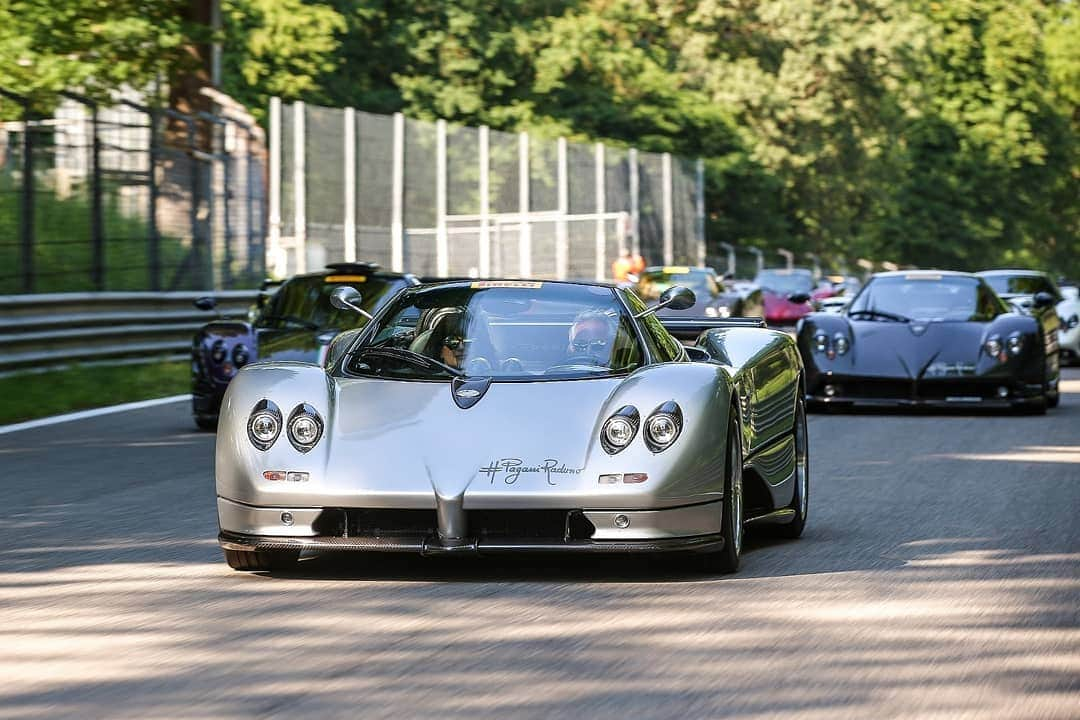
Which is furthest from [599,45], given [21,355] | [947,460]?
[947,460]

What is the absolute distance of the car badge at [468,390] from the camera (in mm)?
7555

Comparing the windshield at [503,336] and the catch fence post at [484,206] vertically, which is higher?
the catch fence post at [484,206]

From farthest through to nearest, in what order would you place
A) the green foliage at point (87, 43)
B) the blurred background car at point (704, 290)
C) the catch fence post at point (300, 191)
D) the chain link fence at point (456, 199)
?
1. the chain link fence at point (456, 199)
2. the catch fence post at point (300, 191)
3. the blurred background car at point (704, 290)
4. the green foliage at point (87, 43)

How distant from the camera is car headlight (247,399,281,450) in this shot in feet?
24.4

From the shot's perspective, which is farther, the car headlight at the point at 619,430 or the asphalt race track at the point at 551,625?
the car headlight at the point at 619,430

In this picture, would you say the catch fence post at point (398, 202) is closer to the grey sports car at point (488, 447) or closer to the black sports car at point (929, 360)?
Result: the black sports car at point (929, 360)

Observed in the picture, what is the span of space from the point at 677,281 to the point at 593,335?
24.0m

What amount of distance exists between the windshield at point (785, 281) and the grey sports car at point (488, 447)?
3996 cm

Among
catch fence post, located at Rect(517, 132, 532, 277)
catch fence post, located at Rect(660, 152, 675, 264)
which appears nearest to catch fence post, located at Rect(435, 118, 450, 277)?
catch fence post, located at Rect(517, 132, 532, 277)

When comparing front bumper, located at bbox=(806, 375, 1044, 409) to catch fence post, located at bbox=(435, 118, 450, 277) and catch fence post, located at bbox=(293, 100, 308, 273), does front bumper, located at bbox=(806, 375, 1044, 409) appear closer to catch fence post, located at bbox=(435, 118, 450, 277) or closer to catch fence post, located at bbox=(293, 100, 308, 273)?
catch fence post, located at bbox=(293, 100, 308, 273)

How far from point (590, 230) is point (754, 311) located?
10686mm

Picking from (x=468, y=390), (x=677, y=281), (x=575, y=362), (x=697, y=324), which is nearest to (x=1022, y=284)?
(x=677, y=281)

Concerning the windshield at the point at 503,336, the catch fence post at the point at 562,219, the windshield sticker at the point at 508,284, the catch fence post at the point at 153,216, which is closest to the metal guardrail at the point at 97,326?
the catch fence post at the point at 153,216

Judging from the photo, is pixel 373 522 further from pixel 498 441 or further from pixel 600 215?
pixel 600 215
